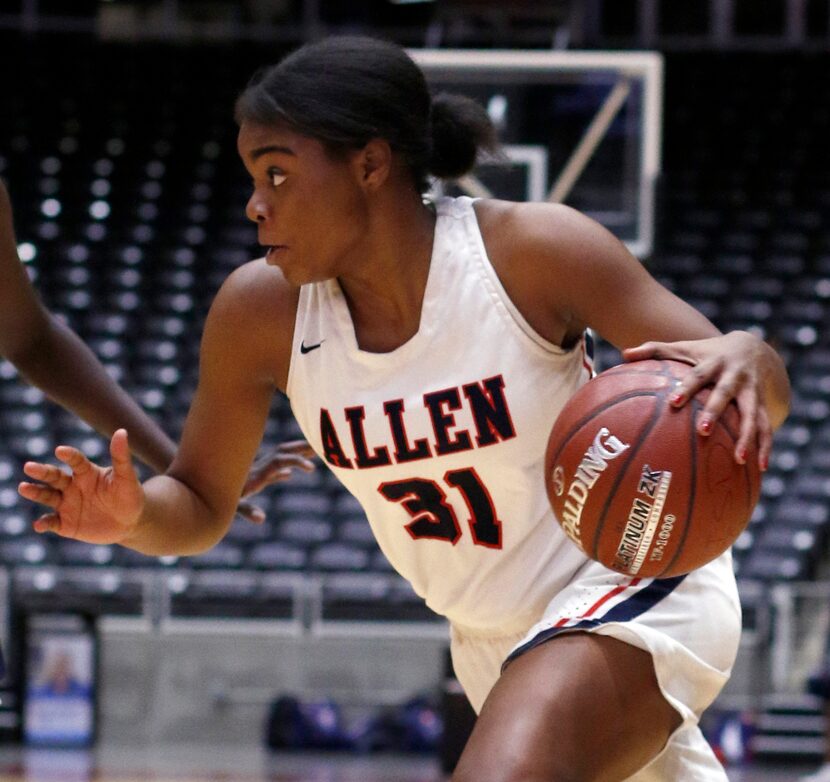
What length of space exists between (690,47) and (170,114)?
18.7 feet

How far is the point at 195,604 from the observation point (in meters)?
9.91

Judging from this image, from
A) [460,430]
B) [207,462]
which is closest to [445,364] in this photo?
[460,430]

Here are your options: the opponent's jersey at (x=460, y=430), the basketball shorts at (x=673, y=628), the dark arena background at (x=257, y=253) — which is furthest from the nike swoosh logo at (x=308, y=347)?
the basketball shorts at (x=673, y=628)

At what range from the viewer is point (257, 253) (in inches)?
554

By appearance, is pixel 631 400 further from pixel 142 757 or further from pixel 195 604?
pixel 195 604

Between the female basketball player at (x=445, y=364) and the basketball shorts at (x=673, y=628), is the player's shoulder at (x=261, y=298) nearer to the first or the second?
the female basketball player at (x=445, y=364)

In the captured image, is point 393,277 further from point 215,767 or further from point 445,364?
point 215,767

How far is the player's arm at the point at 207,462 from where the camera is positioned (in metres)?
2.82

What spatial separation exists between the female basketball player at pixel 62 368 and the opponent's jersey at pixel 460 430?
0.60 meters

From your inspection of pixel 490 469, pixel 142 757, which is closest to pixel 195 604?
pixel 142 757

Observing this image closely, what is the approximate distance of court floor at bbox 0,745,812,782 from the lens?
7984 millimetres

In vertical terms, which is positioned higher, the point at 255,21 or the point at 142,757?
the point at 255,21

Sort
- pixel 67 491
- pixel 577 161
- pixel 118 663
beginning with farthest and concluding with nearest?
1. pixel 118 663
2. pixel 577 161
3. pixel 67 491

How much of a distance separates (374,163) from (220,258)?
11195 mm
